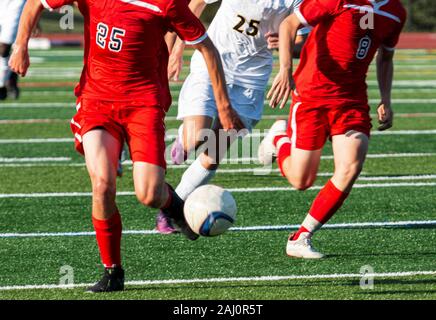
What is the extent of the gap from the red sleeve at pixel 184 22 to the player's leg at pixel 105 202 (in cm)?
73

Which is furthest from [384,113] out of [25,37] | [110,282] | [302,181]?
[25,37]

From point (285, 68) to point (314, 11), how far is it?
44cm

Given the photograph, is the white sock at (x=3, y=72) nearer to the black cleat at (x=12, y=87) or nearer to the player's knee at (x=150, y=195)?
the black cleat at (x=12, y=87)

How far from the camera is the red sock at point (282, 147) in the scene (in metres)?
7.88

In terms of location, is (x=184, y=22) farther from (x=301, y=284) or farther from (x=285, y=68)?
(x=301, y=284)

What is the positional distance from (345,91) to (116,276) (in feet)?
6.79

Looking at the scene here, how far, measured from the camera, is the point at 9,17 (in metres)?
11.9

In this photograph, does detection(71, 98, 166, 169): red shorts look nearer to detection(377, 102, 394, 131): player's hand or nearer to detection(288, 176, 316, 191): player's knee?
detection(288, 176, 316, 191): player's knee

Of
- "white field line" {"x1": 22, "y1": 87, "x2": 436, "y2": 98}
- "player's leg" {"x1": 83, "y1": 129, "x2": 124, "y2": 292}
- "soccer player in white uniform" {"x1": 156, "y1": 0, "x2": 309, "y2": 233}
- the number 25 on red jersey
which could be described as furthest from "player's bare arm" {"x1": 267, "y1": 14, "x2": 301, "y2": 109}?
"white field line" {"x1": 22, "y1": 87, "x2": 436, "y2": 98}

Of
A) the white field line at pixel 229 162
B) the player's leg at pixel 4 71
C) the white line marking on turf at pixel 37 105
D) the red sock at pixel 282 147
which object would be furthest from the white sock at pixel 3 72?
the red sock at pixel 282 147

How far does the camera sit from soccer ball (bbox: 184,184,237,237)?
6141 millimetres

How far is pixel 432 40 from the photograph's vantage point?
3550 cm

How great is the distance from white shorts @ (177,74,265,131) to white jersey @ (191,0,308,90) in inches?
2.4
